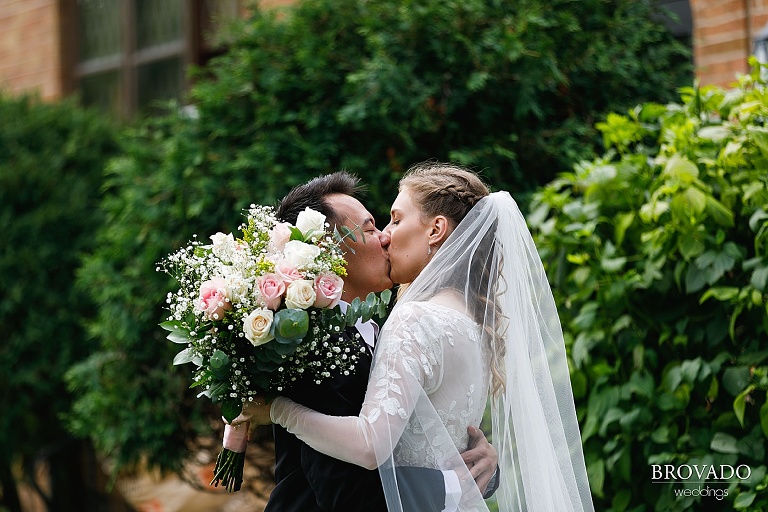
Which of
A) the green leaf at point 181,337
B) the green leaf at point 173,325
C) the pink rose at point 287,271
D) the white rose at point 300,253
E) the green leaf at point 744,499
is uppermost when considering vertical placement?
the white rose at point 300,253

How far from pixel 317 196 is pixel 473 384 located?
87cm

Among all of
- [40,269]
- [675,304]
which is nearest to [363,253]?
[675,304]

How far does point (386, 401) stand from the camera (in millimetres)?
2520

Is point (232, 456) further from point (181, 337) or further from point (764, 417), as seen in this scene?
point (764, 417)

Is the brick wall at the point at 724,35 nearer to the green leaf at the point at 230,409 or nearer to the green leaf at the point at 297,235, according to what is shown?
the green leaf at the point at 297,235

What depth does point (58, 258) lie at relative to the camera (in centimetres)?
704

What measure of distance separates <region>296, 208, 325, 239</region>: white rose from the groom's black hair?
1.26ft

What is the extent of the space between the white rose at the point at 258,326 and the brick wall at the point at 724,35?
3.39 m

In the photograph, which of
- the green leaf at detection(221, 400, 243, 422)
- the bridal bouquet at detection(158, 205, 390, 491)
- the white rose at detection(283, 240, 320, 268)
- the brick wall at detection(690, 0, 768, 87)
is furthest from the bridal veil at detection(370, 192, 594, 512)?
the brick wall at detection(690, 0, 768, 87)

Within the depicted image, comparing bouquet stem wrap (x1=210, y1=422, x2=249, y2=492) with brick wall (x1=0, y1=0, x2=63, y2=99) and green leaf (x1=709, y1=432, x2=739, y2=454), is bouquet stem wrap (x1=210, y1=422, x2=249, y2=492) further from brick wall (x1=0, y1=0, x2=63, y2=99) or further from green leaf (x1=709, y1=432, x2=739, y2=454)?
brick wall (x1=0, y1=0, x2=63, y2=99)

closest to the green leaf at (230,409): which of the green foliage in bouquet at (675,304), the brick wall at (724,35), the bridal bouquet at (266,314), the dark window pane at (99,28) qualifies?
the bridal bouquet at (266,314)

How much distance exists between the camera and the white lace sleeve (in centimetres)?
250

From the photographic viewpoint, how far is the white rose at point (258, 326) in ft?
8.08

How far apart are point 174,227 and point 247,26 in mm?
1161
